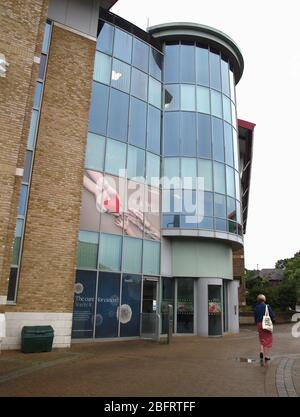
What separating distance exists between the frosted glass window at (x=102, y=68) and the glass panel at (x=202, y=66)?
17.4 ft

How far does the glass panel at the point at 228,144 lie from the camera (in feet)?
67.5

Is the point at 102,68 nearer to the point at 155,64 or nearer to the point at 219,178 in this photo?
the point at 155,64

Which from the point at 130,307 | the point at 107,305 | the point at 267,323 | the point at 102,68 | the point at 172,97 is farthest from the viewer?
the point at 172,97

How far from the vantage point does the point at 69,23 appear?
15461 millimetres

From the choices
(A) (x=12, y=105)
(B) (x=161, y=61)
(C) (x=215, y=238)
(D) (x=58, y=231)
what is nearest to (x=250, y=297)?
(C) (x=215, y=238)

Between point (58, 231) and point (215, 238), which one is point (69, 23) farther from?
point (215, 238)

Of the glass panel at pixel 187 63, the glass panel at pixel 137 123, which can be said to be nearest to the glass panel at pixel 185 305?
the glass panel at pixel 137 123

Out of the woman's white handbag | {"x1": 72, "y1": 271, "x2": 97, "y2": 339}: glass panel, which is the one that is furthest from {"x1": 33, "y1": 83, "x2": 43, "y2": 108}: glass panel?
the woman's white handbag

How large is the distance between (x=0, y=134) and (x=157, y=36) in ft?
42.6

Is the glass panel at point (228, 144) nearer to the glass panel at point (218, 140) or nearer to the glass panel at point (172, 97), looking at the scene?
the glass panel at point (218, 140)

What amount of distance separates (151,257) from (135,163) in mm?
4290

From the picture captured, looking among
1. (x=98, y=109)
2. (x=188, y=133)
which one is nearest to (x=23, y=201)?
(x=98, y=109)

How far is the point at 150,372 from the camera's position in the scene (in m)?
8.61
